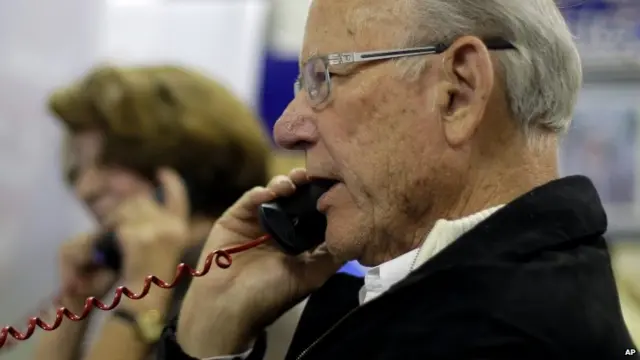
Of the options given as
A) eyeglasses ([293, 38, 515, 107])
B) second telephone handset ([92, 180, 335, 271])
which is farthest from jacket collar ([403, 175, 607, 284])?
second telephone handset ([92, 180, 335, 271])

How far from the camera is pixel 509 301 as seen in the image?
0.79m

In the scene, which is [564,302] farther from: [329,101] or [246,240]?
[246,240]

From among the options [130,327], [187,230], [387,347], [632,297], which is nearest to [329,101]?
[387,347]

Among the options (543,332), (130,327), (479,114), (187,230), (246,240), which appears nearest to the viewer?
(543,332)

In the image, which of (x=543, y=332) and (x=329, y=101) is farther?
(x=329, y=101)

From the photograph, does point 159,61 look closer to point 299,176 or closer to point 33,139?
point 33,139

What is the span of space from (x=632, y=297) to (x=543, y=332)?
3.52 feet

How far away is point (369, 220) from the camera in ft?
3.05

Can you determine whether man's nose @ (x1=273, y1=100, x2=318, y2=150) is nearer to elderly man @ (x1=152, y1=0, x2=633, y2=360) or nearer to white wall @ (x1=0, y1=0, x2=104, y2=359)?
elderly man @ (x1=152, y1=0, x2=633, y2=360)

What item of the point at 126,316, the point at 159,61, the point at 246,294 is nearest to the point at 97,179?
the point at 126,316

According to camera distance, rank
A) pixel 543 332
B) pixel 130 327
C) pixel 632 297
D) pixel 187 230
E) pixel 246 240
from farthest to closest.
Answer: pixel 632 297 → pixel 187 230 → pixel 130 327 → pixel 246 240 → pixel 543 332

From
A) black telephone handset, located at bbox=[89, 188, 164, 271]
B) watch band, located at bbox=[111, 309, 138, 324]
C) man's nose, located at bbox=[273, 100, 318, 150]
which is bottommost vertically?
watch band, located at bbox=[111, 309, 138, 324]

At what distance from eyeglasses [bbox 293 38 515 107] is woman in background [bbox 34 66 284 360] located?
651 mm

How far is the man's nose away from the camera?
960 mm
